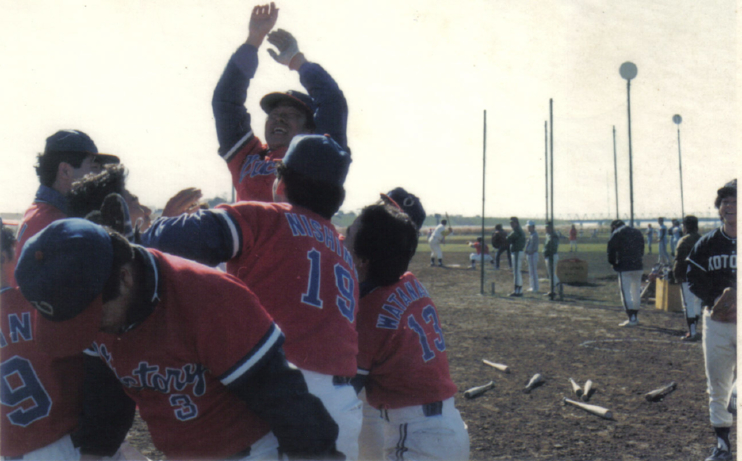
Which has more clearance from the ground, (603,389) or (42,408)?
(42,408)

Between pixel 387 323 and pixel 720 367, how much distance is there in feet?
12.9

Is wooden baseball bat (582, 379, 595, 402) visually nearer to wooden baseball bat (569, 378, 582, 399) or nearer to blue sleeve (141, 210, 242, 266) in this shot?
wooden baseball bat (569, 378, 582, 399)

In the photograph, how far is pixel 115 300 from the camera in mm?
1407

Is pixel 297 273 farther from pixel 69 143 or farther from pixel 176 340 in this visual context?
pixel 69 143

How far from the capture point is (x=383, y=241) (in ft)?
8.93

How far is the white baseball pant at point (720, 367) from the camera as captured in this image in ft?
15.9

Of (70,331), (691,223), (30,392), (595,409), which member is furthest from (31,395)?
(691,223)

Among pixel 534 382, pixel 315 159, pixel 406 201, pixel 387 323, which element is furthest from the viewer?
pixel 534 382

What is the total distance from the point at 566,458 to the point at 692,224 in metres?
6.43

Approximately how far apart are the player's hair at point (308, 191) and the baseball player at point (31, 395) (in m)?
1.07

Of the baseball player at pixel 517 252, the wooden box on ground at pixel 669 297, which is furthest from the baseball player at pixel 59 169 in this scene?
the baseball player at pixel 517 252

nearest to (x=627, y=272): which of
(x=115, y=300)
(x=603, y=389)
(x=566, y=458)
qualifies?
(x=603, y=389)

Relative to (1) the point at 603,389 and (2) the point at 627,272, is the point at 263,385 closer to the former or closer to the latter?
(1) the point at 603,389

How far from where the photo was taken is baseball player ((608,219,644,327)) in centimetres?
1115
